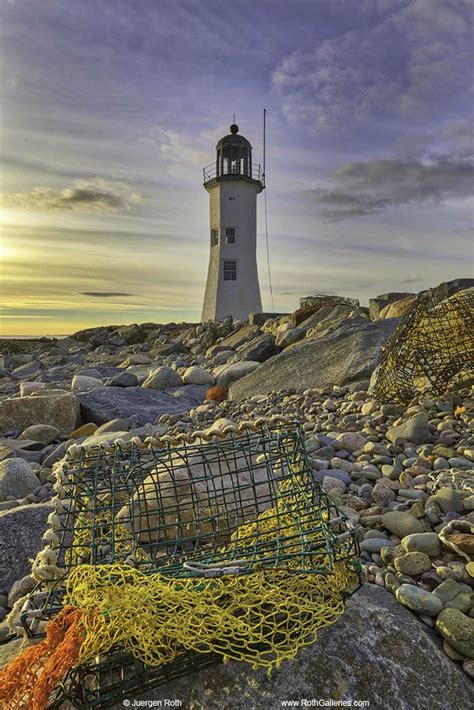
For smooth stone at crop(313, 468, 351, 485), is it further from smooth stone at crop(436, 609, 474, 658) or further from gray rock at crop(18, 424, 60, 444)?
gray rock at crop(18, 424, 60, 444)

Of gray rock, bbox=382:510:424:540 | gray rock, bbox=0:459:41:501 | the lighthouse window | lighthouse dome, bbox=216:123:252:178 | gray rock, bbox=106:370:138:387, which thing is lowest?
gray rock, bbox=0:459:41:501

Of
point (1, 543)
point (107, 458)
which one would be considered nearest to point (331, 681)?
point (107, 458)

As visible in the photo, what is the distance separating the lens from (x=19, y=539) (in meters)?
3.14

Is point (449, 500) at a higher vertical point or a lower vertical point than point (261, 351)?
lower

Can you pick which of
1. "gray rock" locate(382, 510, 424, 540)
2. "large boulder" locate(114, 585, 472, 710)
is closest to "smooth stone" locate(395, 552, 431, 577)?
"gray rock" locate(382, 510, 424, 540)

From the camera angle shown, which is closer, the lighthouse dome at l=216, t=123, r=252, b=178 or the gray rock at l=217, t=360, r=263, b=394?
the gray rock at l=217, t=360, r=263, b=394

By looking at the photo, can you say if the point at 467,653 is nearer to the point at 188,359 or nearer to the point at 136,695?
the point at 136,695

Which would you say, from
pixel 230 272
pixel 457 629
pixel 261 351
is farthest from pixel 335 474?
pixel 230 272

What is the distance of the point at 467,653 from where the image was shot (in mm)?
2059

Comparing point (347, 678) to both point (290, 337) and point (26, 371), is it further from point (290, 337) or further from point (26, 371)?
point (26, 371)

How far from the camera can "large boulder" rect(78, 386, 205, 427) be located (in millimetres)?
7527

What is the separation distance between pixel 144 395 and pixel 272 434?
597cm

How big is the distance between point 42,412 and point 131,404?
1.42m

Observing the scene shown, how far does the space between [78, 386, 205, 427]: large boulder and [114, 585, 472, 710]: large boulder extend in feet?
18.3
